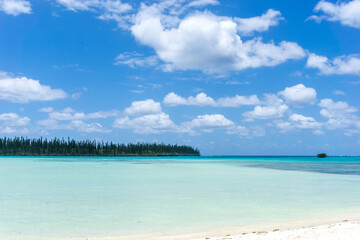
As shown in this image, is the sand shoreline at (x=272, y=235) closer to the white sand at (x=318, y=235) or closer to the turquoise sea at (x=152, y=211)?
the white sand at (x=318, y=235)

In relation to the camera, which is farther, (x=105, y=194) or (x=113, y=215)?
(x=105, y=194)

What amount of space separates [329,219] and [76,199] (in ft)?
49.6

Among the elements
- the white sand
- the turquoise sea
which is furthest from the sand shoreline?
the turquoise sea

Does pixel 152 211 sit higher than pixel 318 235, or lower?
lower

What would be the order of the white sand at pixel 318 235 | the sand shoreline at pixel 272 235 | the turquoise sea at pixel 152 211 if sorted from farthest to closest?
the turquoise sea at pixel 152 211, the sand shoreline at pixel 272 235, the white sand at pixel 318 235

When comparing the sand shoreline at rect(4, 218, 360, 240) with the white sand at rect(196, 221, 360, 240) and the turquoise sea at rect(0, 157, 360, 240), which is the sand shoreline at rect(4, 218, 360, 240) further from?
the turquoise sea at rect(0, 157, 360, 240)

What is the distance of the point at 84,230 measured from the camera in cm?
1352

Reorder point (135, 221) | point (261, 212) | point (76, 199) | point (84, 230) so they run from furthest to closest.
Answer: point (76, 199), point (261, 212), point (135, 221), point (84, 230)

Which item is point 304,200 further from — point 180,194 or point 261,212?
point 180,194

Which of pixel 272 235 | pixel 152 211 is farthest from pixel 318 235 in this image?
pixel 152 211

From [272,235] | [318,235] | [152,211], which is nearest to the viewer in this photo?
[318,235]

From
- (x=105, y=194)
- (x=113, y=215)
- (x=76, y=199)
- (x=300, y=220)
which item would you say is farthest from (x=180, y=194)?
(x=300, y=220)

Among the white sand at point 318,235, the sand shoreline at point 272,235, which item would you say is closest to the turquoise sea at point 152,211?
the sand shoreline at point 272,235

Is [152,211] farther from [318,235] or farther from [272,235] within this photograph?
[318,235]
